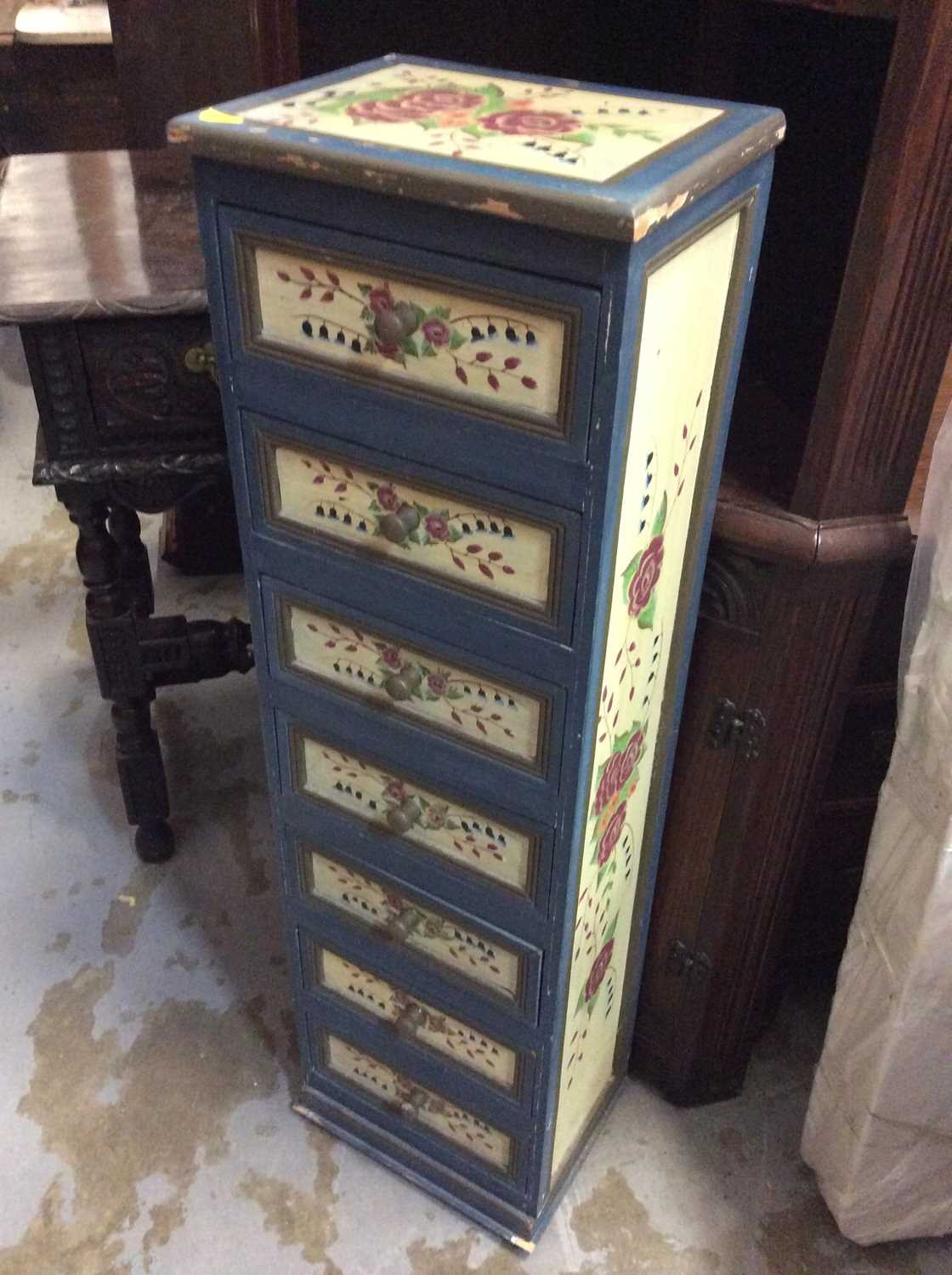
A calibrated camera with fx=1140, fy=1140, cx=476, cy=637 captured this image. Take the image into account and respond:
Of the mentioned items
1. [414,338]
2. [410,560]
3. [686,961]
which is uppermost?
[414,338]

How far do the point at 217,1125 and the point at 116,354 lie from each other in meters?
0.82

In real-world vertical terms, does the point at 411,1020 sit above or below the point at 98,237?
below

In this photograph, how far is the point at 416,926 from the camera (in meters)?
1.00

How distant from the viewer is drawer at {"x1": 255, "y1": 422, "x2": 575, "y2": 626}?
2.40 feet

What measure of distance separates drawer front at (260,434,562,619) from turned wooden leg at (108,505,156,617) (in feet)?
2.33

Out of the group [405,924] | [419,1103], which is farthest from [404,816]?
[419,1103]

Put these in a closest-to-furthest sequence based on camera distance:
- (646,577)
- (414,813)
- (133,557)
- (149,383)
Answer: (646,577) < (414,813) < (149,383) < (133,557)

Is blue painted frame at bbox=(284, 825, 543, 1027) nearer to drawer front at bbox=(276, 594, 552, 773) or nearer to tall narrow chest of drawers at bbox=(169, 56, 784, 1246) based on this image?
tall narrow chest of drawers at bbox=(169, 56, 784, 1246)

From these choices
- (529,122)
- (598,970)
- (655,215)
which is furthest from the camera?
(598,970)

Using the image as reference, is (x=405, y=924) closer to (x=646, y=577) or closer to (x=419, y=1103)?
(x=419, y=1103)

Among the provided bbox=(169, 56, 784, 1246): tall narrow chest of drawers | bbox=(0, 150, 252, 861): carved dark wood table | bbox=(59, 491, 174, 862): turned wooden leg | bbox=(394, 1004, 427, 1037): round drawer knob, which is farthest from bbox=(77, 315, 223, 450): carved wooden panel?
bbox=(394, 1004, 427, 1037): round drawer knob

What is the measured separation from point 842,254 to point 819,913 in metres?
0.69

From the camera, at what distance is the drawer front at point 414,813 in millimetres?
893

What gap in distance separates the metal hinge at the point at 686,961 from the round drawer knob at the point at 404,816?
381 mm
